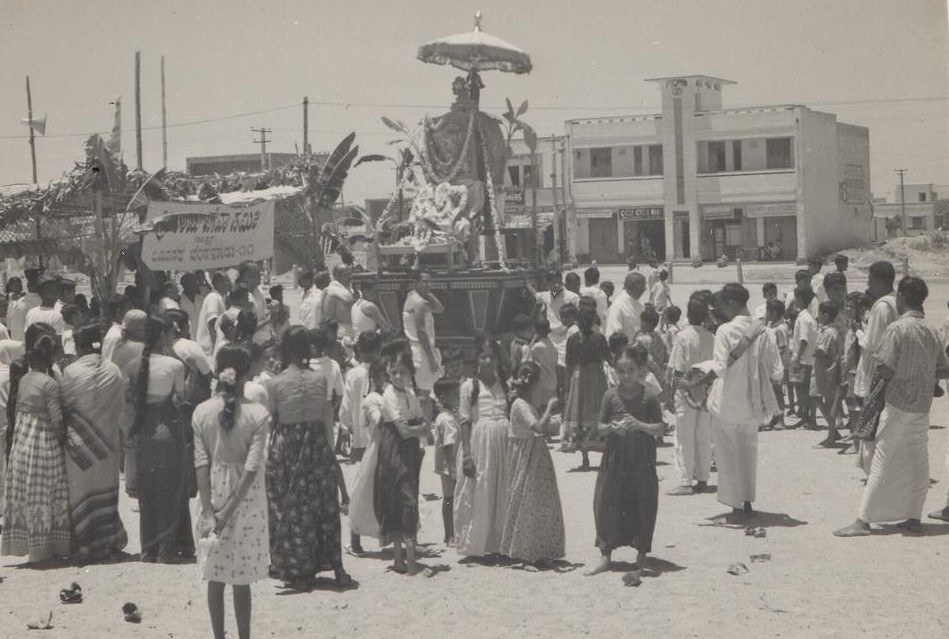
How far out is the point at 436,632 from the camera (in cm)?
661

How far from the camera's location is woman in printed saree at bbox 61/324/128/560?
8305mm

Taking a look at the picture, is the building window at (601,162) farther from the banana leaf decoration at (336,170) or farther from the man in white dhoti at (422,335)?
the man in white dhoti at (422,335)

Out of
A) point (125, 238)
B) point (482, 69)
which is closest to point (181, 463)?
point (125, 238)

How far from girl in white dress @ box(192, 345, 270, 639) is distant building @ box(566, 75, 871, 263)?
50199 mm

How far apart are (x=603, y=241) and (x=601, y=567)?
175 feet

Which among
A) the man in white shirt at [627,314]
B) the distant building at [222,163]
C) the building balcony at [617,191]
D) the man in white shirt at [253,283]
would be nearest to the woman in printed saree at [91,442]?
the man in white shirt at [253,283]

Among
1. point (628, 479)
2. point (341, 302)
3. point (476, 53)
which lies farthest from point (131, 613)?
point (476, 53)

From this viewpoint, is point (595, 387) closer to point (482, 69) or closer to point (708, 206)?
point (482, 69)

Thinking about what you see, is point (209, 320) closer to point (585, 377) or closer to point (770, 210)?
point (585, 377)

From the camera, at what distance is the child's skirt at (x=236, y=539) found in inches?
244

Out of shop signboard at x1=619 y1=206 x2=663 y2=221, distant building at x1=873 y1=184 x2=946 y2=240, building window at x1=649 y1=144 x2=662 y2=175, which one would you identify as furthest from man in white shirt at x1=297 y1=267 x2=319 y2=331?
distant building at x1=873 y1=184 x2=946 y2=240

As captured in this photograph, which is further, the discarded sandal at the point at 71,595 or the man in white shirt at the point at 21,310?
the man in white shirt at the point at 21,310

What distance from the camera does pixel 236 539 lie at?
626 centimetres

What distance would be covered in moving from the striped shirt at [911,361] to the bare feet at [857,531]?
820 mm
